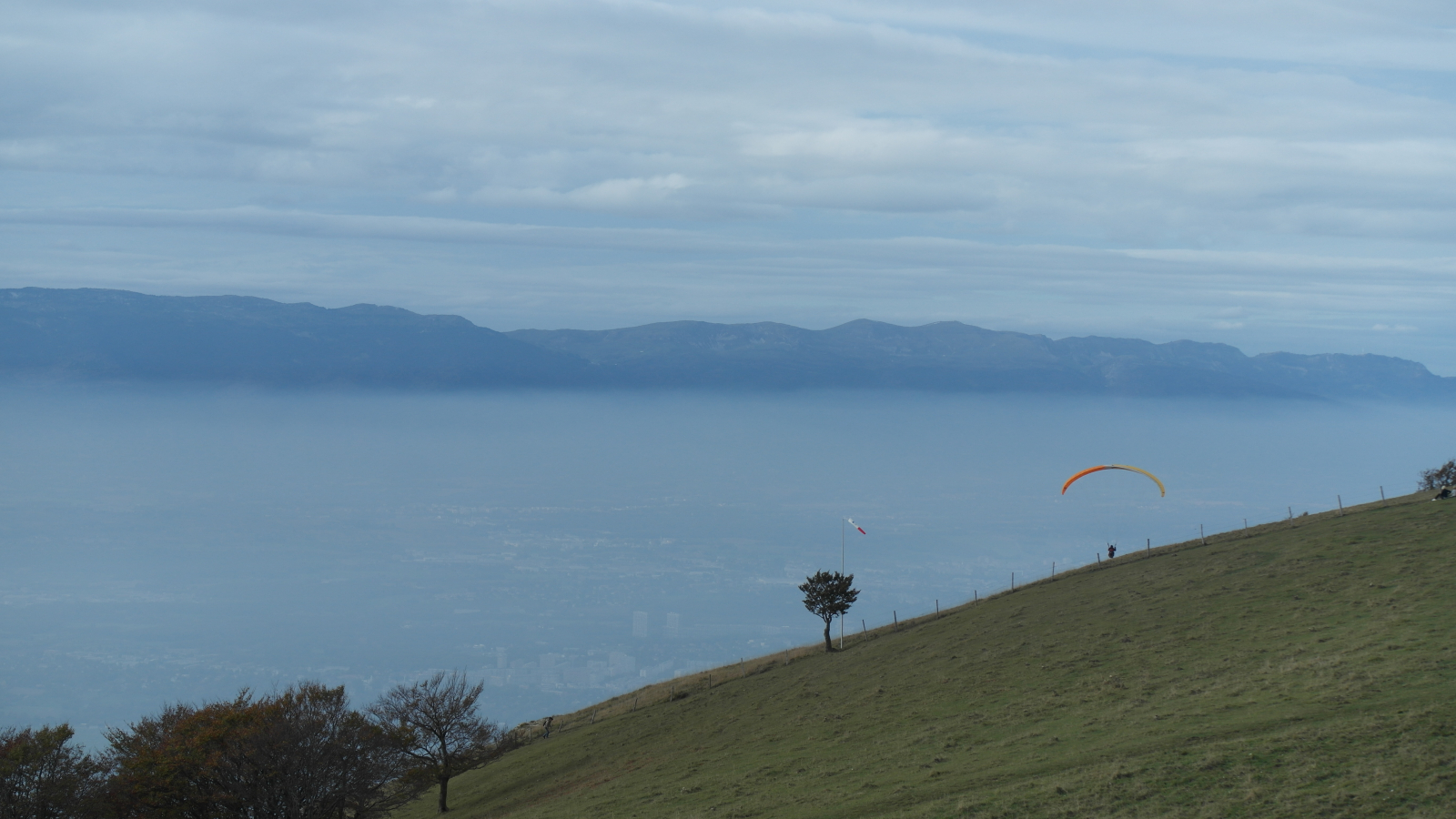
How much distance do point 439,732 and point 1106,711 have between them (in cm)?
2838

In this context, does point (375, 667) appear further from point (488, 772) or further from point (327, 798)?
point (327, 798)

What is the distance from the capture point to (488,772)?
4794 centimetres

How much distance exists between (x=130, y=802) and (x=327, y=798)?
24.7 ft

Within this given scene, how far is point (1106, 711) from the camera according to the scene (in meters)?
31.2

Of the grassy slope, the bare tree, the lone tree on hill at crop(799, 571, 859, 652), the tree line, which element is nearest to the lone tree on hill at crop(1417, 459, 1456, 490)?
the grassy slope

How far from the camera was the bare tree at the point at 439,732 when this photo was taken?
4162 centimetres

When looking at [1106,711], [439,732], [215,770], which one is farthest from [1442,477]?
[215,770]

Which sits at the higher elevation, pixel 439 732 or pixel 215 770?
pixel 215 770

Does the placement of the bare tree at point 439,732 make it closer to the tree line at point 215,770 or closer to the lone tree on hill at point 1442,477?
the tree line at point 215,770

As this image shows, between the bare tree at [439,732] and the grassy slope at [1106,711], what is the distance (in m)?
1.89

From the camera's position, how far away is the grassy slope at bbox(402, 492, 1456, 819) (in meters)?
22.2

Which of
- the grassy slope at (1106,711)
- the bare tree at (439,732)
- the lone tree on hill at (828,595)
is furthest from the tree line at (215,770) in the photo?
the lone tree on hill at (828,595)

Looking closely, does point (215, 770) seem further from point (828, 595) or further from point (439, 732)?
point (828, 595)

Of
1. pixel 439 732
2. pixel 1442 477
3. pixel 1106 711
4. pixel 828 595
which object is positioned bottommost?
pixel 1106 711
